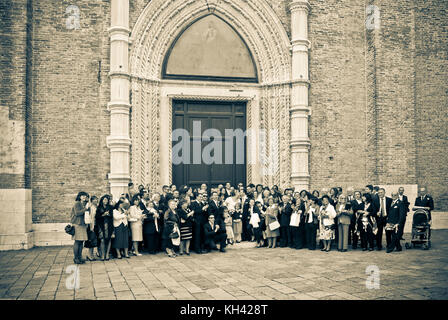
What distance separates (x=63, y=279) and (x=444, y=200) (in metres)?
13.1

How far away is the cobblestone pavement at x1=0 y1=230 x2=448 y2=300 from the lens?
5750 millimetres

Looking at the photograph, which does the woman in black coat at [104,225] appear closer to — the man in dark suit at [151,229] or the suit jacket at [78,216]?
the suit jacket at [78,216]

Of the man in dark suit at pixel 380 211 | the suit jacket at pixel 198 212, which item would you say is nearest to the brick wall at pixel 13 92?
the suit jacket at pixel 198 212

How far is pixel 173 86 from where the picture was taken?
40.9ft

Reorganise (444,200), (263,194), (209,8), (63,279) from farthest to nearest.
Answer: (444,200), (209,8), (263,194), (63,279)

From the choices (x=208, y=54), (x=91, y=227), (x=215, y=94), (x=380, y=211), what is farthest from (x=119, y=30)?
(x=380, y=211)

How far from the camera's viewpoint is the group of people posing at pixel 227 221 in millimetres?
9086

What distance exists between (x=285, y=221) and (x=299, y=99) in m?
4.45

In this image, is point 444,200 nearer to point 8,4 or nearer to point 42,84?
point 42,84

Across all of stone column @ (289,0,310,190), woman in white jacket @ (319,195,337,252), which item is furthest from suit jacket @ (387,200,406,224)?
stone column @ (289,0,310,190)

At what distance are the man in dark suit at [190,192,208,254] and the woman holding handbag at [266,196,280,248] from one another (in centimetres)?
182

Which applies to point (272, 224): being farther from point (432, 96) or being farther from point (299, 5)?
point (432, 96)
